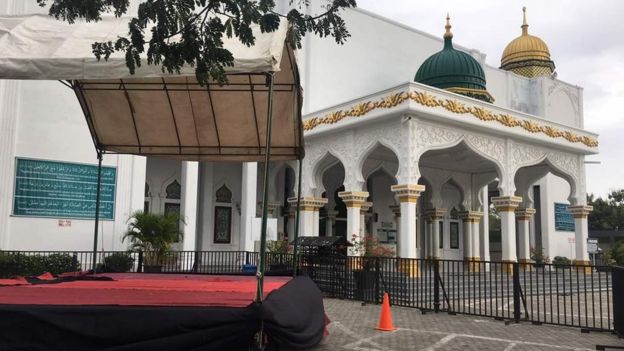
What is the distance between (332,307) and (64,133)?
1086cm

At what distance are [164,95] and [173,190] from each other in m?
14.7

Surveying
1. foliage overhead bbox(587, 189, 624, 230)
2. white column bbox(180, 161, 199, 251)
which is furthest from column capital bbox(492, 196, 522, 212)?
foliage overhead bbox(587, 189, 624, 230)

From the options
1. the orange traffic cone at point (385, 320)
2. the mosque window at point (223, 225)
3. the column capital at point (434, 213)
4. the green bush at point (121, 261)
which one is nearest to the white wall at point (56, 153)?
the green bush at point (121, 261)

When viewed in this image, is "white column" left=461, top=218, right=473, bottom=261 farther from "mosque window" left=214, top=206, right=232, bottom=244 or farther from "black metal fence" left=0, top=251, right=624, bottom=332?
"mosque window" left=214, top=206, right=232, bottom=244

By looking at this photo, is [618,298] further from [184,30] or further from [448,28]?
[448,28]

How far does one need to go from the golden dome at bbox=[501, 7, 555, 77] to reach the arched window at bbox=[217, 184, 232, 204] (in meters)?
20.8

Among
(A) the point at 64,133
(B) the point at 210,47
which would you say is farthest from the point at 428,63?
(B) the point at 210,47

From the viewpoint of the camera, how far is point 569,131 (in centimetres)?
2098

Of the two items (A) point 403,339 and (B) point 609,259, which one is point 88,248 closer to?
(A) point 403,339

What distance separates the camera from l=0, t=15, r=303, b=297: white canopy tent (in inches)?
216

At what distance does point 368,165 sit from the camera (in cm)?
2153

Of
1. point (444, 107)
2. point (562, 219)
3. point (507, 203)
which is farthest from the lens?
point (562, 219)

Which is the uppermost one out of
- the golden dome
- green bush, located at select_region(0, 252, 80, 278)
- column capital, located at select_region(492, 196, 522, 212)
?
the golden dome

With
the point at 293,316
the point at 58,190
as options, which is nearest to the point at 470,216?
the point at 58,190
